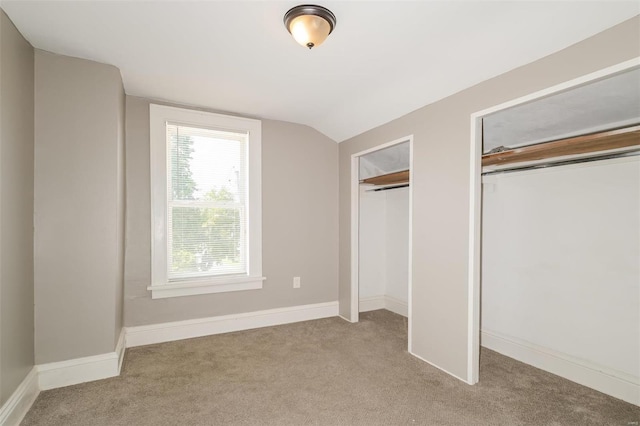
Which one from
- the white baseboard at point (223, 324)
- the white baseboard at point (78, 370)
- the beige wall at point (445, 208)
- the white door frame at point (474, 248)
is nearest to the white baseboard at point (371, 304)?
the white baseboard at point (223, 324)

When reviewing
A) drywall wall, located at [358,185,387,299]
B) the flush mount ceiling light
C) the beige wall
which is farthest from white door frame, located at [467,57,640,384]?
drywall wall, located at [358,185,387,299]

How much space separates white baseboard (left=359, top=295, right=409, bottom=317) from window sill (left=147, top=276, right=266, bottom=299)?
1438 mm

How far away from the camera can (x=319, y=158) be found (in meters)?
3.94

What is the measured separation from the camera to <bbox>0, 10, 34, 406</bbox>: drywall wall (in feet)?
5.90

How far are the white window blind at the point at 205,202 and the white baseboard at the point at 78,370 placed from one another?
0.91 meters

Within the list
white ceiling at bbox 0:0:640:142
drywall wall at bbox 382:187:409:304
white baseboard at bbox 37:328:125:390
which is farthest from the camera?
drywall wall at bbox 382:187:409:304

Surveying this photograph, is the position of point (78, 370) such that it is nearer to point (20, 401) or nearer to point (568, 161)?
point (20, 401)

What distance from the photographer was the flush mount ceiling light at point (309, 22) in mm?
1727

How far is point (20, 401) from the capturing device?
192 centimetres

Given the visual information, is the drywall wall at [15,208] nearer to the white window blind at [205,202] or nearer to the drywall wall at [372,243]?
the white window blind at [205,202]

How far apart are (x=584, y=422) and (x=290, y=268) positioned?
274cm

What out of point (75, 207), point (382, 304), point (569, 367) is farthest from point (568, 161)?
point (75, 207)

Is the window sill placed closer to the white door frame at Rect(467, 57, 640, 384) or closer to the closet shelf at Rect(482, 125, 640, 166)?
the white door frame at Rect(467, 57, 640, 384)

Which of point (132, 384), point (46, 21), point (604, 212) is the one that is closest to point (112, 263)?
point (132, 384)
